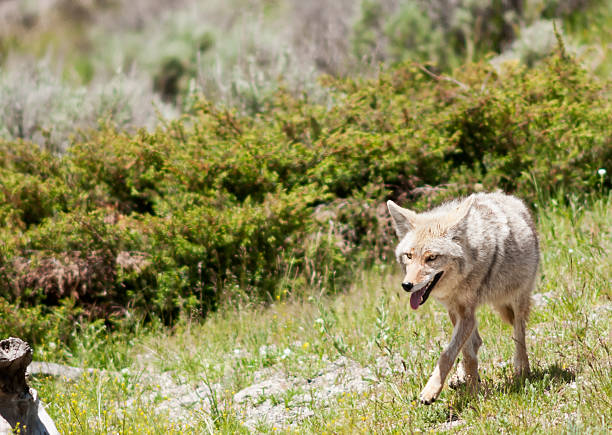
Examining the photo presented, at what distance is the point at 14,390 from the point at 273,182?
12.7ft

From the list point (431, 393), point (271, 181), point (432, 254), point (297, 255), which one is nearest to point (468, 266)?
point (432, 254)

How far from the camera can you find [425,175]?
24.6ft

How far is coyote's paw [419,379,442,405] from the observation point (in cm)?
373

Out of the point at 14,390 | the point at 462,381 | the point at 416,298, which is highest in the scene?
the point at 416,298

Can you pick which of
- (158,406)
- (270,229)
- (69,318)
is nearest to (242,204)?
(270,229)

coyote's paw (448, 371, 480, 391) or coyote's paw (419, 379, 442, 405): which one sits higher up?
coyote's paw (419, 379, 442, 405)

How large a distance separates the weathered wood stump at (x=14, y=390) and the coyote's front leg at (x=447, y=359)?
2.52 meters

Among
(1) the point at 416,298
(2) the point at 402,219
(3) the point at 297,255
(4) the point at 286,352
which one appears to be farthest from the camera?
(3) the point at 297,255

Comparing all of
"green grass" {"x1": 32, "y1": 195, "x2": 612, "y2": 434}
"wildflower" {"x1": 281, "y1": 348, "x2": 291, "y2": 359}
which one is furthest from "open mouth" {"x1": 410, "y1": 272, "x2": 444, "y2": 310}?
"wildflower" {"x1": 281, "y1": 348, "x2": 291, "y2": 359}

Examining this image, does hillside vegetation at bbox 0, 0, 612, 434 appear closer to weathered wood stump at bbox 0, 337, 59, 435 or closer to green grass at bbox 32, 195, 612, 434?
green grass at bbox 32, 195, 612, 434

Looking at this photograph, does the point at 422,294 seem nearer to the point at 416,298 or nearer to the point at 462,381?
the point at 416,298

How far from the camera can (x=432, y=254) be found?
3.73m

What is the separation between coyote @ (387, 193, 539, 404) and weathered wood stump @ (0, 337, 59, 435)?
2.49 meters

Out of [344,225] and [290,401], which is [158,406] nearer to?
[290,401]
